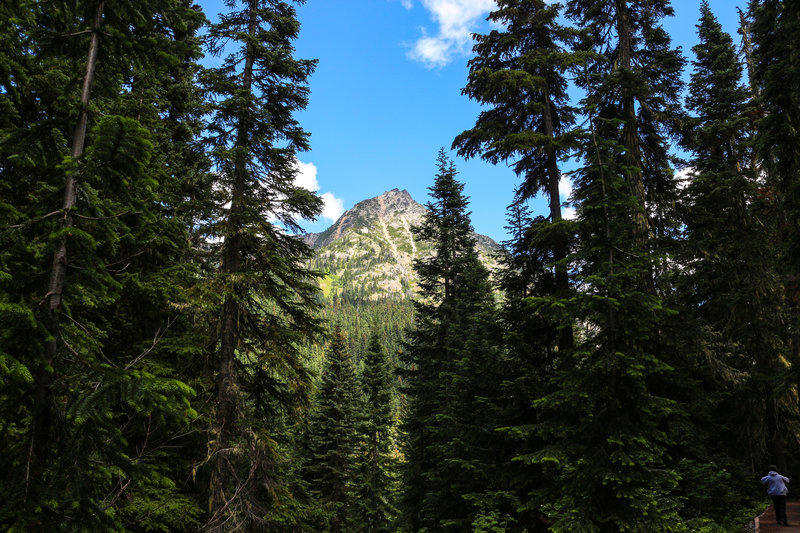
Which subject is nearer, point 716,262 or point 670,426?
point 670,426

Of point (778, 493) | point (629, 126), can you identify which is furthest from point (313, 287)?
point (778, 493)

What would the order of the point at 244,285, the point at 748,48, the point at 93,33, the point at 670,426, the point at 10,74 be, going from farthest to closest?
the point at 748,48, the point at 670,426, the point at 244,285, the point at 10,74, the point at 93,33

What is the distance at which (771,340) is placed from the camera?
14.9m

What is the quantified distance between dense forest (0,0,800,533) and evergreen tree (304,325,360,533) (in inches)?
351

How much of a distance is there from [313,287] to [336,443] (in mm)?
21397

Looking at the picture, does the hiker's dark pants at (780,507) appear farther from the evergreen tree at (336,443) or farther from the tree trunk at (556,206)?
the evergreen tree at (336,443)

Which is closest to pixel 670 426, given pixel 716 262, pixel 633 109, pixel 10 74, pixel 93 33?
pixel 716 262

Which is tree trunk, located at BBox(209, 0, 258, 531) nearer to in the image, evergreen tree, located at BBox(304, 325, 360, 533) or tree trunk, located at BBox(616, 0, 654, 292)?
tree trunk, located at BBox(616, 0, 654, 292)

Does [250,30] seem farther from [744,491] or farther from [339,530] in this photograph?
[339,530]

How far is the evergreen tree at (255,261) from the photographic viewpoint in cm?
1009

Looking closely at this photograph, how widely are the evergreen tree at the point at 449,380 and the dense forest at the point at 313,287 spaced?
0.23 meters

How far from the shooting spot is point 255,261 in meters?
11.7

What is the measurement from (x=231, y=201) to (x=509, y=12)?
1140 centimetres

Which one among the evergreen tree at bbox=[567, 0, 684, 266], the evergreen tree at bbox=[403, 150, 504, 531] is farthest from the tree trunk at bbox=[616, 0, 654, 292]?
the evergreen tree at bbox=[403, 150, 504, 531]
